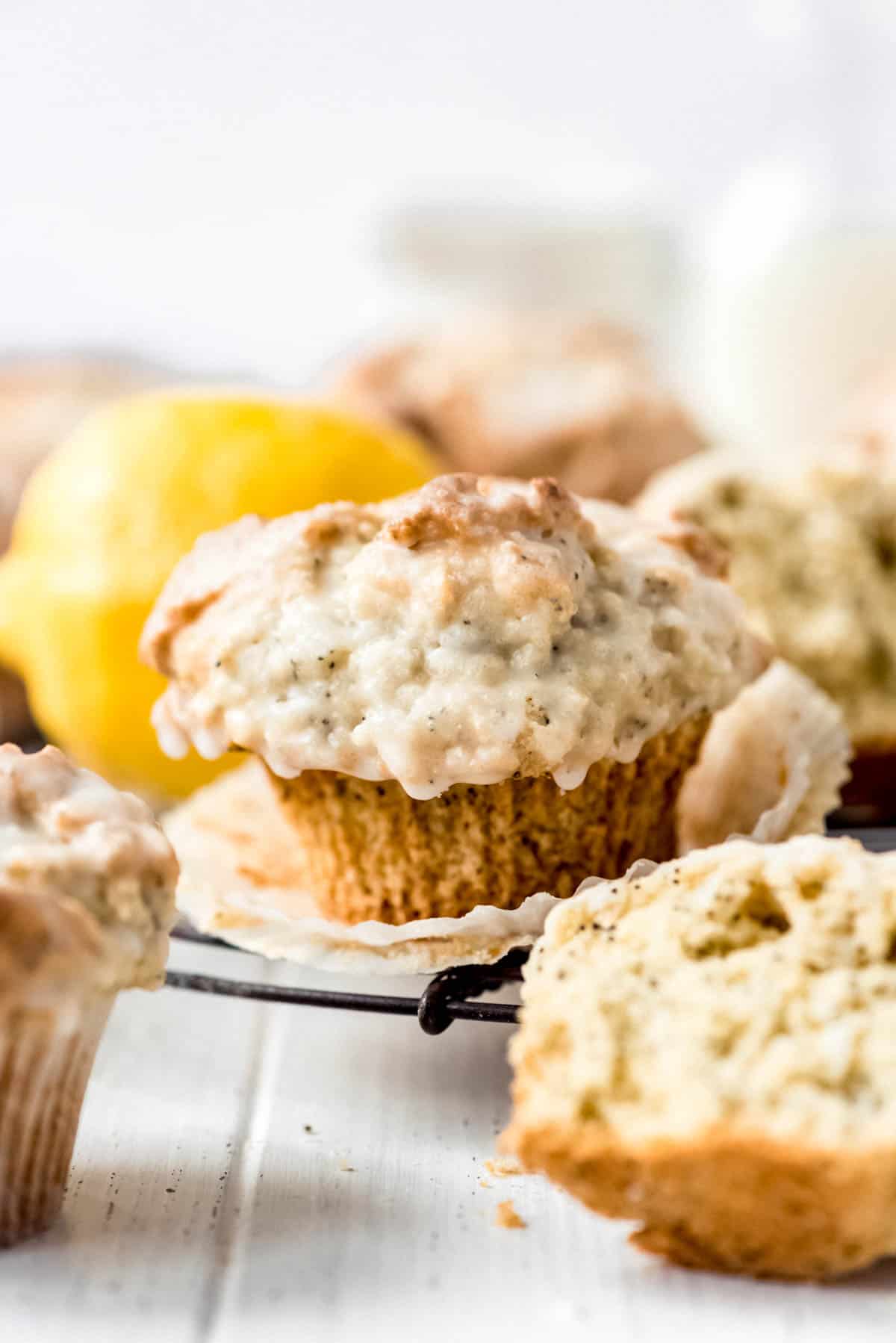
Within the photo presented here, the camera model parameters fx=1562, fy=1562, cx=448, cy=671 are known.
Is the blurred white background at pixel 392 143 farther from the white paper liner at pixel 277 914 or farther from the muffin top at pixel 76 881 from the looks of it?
the muffin top at pixel 76 881

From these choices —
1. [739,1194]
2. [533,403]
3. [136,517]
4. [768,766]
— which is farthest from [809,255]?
[739,1194]

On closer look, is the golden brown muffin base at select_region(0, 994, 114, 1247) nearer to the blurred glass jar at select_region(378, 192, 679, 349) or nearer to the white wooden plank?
the white wooden plank

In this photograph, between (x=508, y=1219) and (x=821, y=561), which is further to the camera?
(x=821, y=561)

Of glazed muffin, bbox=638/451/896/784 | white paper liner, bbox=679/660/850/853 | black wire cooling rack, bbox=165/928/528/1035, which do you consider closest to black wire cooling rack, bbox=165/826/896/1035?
black wire cooling rack, bbox=165/928/528/1035

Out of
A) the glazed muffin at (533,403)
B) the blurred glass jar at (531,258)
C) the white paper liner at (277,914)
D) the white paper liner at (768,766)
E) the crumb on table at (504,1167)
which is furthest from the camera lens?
the blurred glass jar at (531,258)

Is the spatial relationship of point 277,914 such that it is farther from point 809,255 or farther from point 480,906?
point 809,255

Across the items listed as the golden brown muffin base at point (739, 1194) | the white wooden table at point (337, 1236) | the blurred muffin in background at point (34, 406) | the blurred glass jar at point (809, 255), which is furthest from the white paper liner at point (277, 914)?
the blurred glass jar at point (809, 255)
